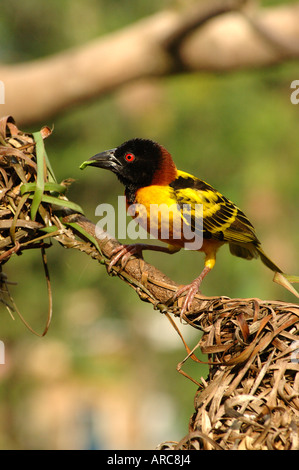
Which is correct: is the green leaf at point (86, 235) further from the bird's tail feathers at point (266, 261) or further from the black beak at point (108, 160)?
the bird's tail feathers at point (266, 261)

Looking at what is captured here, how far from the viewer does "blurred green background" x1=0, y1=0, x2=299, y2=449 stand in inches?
244

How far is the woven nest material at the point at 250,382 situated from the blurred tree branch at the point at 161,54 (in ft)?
14.7

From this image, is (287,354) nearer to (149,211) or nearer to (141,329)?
(149,211)

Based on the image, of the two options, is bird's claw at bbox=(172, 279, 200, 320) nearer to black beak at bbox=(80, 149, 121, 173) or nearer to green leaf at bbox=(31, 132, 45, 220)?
green leaf at bbox=(31, 132, 45, 220)

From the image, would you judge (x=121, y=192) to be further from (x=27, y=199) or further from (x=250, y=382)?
(x=250, y=382)

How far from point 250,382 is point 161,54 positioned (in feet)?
16.0

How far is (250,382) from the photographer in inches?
56.1

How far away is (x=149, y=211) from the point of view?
246cm

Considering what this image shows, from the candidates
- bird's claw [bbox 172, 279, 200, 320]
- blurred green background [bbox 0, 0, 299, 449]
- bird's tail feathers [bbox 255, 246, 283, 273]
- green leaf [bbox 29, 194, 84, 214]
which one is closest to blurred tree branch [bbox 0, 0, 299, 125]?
blurred green background [bbox 0, 0, 299, 449]

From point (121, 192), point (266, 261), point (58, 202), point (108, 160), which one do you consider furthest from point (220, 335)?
point (121, 192)

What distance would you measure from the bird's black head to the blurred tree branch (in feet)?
10.2

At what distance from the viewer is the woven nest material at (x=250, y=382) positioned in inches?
52.8

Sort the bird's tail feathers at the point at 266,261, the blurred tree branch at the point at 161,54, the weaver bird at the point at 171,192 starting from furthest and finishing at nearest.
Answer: the blurred tree branch at the point at 161,54, the weaver bird at the point at 171,192, the bird's tail feathers at the point at 266,261

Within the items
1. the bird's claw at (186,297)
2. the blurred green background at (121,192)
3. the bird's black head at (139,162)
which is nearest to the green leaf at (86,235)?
Result: the bird's claw at (186,297)
